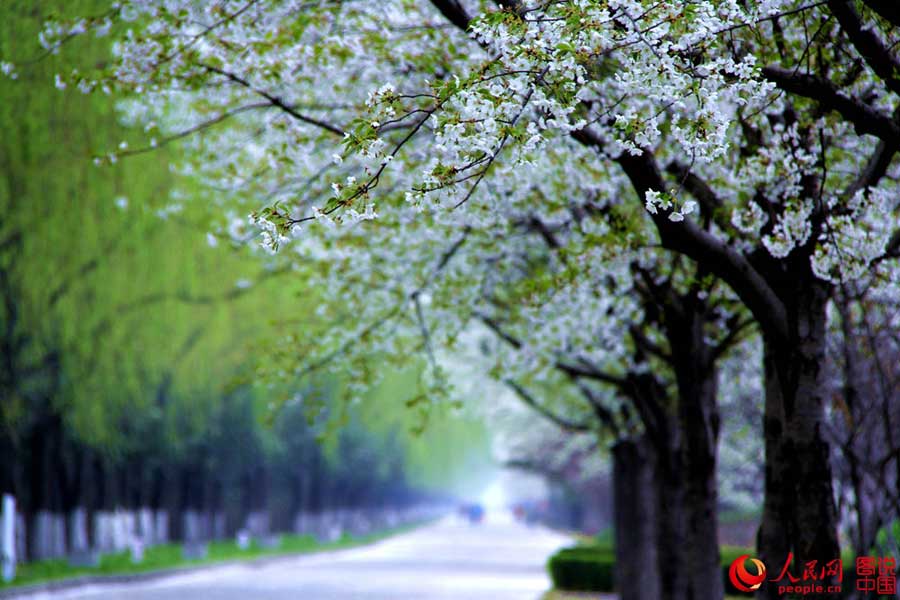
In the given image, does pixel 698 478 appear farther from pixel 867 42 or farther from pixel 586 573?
pixel 586 573

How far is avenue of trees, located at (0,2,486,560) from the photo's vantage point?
62.2 ft

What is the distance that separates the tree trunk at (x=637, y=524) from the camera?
18438 millimetres

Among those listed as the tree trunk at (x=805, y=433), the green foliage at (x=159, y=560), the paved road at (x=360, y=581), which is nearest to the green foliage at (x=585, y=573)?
the paved road at (x=360, y=581)

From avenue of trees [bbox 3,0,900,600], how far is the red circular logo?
8.7 inches

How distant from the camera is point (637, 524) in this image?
19.0 m

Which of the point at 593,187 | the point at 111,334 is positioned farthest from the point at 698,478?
the point at 111,334

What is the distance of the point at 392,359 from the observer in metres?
13.8

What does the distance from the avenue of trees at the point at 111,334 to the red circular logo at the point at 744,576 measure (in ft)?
14.4

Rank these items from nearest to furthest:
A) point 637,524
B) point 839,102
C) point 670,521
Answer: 1. point 839,102
2. point 670,521
3. point 637,524

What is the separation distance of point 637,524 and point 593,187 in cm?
1011

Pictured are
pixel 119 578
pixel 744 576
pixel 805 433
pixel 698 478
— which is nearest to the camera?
pixel 805 433

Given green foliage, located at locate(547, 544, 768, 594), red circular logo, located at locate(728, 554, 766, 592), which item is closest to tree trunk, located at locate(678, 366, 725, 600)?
red circular logo, located at locate(728, 554, 766, 592)

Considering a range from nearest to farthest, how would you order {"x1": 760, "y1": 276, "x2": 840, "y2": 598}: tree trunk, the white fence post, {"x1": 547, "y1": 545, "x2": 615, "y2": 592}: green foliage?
1. {"x1": 760, "y1": 276, "x2": 840, "y2": 598}: tree trunk
2. the white fence post
3. {"x1": 547, "y1": 545, "x2": 615, "y2": 592}: green foliage

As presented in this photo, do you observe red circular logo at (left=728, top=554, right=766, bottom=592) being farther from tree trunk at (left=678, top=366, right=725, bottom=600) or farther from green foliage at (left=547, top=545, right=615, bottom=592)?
green foliage at (left=547, top=545, right=615, bottom=592)
